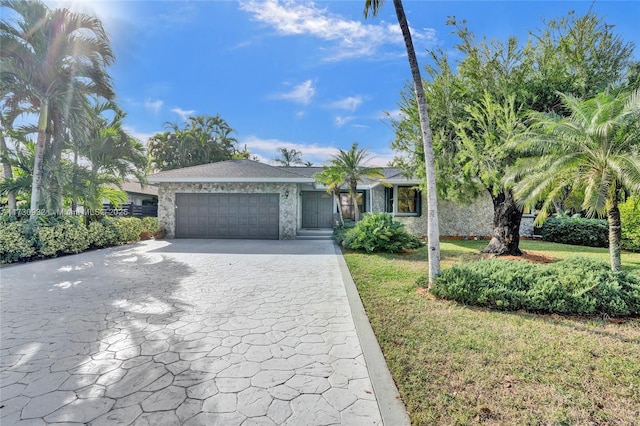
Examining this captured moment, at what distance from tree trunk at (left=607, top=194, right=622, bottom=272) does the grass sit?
1470 millimetres

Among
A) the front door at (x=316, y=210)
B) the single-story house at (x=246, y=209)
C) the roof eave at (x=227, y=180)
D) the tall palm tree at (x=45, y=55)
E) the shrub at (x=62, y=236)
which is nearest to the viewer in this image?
the tall palm tree at (x=45, y=55)

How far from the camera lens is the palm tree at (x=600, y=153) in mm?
5129

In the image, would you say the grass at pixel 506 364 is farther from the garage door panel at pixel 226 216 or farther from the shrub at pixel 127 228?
the shrub at pixel 127 228

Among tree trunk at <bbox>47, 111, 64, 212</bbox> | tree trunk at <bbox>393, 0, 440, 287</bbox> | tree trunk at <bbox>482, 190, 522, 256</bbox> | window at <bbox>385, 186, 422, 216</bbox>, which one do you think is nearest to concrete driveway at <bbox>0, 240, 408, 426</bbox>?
tree trunk at <bbox>393, 0, 440, 287</bbox>

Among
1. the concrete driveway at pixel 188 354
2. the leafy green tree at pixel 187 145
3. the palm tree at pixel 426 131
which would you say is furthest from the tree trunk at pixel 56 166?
the leafy green tree at pixel 187 145

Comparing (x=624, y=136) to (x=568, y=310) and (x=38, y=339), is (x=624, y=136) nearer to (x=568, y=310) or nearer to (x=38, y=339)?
(x=568, y=310)

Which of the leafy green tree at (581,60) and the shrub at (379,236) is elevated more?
the leafy green tree at (581,60)

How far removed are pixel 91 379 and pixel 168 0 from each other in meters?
10.5

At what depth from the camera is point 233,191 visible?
15.0m

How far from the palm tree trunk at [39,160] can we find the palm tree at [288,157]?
2517 centimetres

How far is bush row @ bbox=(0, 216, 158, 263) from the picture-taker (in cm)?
859

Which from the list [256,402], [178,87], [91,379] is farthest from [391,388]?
[178,87]

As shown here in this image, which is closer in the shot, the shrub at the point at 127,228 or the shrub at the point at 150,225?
the shrub at the point at 127,228

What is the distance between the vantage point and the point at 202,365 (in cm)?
317
